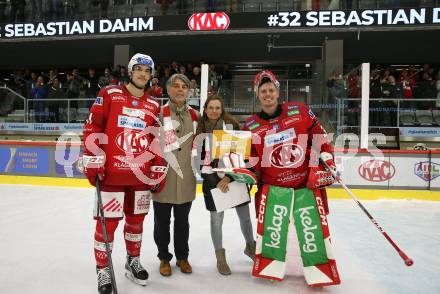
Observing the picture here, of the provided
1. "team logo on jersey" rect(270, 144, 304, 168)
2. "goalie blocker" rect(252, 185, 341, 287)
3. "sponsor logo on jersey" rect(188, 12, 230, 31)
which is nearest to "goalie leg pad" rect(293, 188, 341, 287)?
"goalie blocker" rect(252, 185, 341, 287)

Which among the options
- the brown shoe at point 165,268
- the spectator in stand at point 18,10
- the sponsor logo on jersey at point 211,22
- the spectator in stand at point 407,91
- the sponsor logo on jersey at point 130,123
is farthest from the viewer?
the spectator in stand at point 18,10

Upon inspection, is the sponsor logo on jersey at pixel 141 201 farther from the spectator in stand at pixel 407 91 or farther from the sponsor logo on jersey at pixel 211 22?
the sponsor logo on jersey at pixel 211 22

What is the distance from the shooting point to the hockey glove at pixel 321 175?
2566mm

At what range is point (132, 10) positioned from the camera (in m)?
10.1

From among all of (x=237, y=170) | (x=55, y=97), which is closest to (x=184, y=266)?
(x=237, y=170)

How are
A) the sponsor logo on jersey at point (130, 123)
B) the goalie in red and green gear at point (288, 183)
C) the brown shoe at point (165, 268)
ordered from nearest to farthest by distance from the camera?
the sponsor logo on jersey at point (130, 123) < the goalie in red and green gear at point (288, 183) < the brown shoe at point (165, 268)

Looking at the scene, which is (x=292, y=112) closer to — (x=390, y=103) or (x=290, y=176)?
(x=290, y=176)

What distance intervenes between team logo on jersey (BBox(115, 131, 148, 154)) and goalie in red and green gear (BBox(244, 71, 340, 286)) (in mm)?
802

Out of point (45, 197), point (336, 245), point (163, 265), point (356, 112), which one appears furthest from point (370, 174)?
point (45, 197)

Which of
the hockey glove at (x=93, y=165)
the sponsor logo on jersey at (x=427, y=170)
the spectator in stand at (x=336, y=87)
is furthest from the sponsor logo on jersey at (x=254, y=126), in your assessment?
the spectator in stand at (x=336, y=87)

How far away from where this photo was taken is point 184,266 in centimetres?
282

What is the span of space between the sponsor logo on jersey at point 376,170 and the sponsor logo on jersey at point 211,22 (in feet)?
16.9

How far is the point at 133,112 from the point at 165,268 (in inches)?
45.8

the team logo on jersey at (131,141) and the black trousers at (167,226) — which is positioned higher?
the team logo on jersey at (131,141)
